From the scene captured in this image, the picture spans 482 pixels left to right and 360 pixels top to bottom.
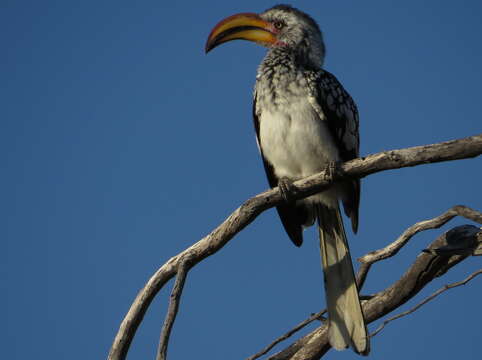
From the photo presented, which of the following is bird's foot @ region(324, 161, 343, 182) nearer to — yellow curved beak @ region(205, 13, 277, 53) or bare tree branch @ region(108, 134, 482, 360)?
bare tree branch @ region(108, 134, 482, 360)

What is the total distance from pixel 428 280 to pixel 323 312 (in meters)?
0.67

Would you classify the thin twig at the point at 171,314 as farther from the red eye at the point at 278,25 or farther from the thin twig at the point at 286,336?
the red eye at the point at 278,25

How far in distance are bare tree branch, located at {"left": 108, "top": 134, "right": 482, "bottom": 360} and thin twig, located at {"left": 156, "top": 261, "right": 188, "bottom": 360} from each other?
0.53 ft

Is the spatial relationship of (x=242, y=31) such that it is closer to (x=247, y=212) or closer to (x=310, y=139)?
(x=310, y=139)

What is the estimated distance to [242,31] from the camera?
5.23 m

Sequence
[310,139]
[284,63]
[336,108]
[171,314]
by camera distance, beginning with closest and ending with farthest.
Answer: [171,314], [310,139], [336,108], [284,63]

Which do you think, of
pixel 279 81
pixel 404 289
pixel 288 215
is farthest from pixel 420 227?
pixel 279 81

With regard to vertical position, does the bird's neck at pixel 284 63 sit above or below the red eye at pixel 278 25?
below

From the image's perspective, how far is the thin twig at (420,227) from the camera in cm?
361

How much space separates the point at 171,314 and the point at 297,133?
1763 mm

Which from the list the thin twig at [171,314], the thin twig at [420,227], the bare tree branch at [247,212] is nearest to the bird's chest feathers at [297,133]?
the bare tree branch at [247,212]

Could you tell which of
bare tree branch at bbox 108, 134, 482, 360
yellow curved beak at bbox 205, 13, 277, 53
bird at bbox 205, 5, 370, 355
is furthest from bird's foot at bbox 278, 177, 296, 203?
yellow curved beak at bbox 205, 13, 277, 53

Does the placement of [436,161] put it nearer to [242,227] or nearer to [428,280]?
[428,280]

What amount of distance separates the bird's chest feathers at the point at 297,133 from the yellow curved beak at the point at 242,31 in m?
0.85
